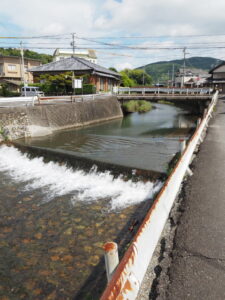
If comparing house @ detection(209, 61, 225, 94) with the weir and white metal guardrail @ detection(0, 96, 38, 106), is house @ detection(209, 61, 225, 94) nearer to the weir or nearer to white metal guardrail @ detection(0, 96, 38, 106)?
white metal guardrail @ detection(0, 96, 38, 106)

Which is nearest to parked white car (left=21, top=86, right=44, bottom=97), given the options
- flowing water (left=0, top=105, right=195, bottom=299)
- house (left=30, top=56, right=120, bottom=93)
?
house (left=30, top=56, right=120, bottom=93)

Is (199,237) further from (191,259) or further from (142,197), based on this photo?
(142,197)

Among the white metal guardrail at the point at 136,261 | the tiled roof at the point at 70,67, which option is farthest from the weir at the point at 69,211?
the tiled roof at the point at 70,67

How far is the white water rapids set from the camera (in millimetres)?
7684

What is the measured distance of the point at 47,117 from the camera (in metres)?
19.2

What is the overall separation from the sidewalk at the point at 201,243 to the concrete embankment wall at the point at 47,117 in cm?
1372

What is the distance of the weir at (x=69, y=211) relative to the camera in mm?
4621

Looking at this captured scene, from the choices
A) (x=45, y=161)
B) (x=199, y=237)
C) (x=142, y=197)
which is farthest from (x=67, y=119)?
(x=199, y=237)

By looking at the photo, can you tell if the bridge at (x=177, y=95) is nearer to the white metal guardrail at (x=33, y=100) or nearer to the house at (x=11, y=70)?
the white metal guardrail at (x=33, y=100)

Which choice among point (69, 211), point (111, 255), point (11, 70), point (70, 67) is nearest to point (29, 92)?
point (70, 67)

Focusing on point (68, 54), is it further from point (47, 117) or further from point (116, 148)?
point (116, 148)

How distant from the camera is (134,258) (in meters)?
2.60

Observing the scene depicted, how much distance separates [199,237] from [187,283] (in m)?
1.03

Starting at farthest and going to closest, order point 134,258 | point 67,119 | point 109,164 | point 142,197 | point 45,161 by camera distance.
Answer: point 67,119, point 45,161, point 109,164, point 142,197, point 134,258
